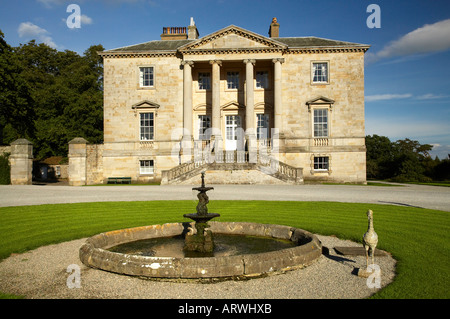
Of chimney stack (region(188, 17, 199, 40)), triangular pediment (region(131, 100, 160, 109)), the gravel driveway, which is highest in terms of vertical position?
chimney stack (region(188, 17, 199, 40))

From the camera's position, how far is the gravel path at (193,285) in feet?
17.2

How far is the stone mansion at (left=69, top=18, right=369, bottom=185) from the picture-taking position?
3095cm

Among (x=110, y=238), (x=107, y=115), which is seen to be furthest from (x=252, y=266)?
(x=107, y=115)

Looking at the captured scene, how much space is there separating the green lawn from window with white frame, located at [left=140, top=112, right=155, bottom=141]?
59.2 ft

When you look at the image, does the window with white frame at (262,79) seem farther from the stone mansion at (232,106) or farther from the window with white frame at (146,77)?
the window with white frame at (146,77)

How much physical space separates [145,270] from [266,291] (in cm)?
208

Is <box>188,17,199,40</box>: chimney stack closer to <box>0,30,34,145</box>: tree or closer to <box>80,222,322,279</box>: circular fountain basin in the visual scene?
<box>0,30,34,145</box>: tree

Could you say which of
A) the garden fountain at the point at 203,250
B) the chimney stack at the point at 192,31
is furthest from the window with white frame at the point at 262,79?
the garden fountain at the point at 203,250

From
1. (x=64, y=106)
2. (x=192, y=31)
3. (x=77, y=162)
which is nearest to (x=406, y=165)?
(x=192, y=31)

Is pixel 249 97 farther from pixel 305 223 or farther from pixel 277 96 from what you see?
pixel 305 223

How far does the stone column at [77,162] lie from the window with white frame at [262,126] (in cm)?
1597

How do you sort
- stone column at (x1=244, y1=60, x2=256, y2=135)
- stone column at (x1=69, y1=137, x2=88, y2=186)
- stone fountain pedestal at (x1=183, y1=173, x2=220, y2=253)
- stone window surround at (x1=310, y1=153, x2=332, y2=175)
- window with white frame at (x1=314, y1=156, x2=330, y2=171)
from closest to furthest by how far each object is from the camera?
stone fountain pedestal at (x1=183, y1=173, x2=220, y2=253), stone column at (x1=69, y1=137, x2=88, y2=186), stone column at (x1=244, y1=60, x2=256, y2=135), stone window surround at (x1=310, y1=153, x2=332, y2=175), window with white frame at (x1=314, y1=156, x2=330, y2=171)

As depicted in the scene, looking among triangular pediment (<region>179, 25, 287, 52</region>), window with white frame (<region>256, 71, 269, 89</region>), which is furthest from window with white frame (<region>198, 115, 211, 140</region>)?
triangular pediment (<region>179, 25, 287, 52</region>)

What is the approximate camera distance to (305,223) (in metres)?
10.9
